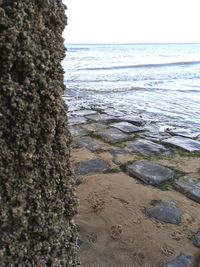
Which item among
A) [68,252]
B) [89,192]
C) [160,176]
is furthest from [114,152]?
[68,252]

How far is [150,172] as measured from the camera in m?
4.31

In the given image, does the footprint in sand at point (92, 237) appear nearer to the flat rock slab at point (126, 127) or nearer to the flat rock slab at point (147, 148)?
the flat rock slab at point (147, 148)

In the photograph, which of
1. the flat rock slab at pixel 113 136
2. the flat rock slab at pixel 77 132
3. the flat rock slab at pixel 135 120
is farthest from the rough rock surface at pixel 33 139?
the flat rock slab at pixel 135 120

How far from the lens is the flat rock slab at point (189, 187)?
3.80 metres

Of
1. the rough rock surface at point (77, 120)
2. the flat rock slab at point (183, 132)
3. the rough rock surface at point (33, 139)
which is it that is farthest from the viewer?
the rough rock surface at point (77, 120)

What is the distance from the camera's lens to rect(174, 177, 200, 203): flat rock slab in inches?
150

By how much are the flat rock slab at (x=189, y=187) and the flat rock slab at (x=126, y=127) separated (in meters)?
2.21

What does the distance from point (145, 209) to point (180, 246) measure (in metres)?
0.59

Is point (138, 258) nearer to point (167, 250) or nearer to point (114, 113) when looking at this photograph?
point (167, 250)

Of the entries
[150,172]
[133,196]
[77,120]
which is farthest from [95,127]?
[133,196]

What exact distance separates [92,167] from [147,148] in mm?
1210

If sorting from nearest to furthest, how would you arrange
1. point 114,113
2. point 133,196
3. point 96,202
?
point 96,202
point 133,196
point 114,113

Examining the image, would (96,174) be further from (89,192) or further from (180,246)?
(180,246)

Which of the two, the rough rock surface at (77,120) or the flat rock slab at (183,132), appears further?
the rough rock surface at (77,120)
